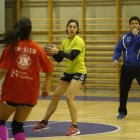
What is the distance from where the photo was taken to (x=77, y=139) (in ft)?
24.5

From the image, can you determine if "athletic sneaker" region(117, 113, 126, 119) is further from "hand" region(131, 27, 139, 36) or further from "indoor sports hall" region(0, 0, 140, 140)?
"indoor sports hall" region(0, 0, 140, 140)

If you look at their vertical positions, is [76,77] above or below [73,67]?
below

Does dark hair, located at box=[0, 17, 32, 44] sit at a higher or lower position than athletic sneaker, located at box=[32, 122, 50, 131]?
higher

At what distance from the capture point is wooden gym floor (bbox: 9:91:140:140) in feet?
25.6

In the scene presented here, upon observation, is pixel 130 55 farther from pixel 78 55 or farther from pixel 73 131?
pixel 73 131

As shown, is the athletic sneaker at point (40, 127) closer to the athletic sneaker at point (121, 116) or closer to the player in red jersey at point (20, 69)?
the athletic sneaker at point (121, 116)

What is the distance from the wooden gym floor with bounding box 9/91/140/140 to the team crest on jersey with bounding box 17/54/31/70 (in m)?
2.27

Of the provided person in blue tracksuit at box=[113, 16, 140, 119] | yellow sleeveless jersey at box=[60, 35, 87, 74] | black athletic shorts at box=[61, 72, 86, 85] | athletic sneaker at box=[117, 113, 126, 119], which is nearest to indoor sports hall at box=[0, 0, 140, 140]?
athletic sneaker at box=[117, 113, 126, 119]

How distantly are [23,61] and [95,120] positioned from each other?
14.8 feet

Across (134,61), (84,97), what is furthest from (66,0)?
(134,61)

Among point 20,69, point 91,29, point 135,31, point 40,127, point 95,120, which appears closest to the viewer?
point 20,69

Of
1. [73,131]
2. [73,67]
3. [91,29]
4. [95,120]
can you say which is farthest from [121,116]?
[91,29]

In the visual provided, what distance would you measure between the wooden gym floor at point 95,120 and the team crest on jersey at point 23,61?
2.27 metres

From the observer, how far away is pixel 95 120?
9.74 metres
